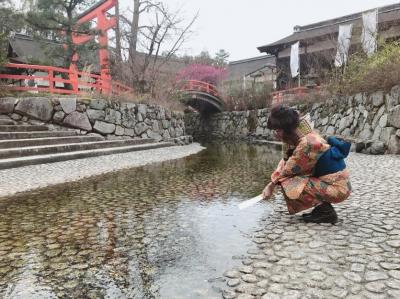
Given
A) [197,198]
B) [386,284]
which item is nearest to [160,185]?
[197,198]

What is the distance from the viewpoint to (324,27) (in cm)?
2473

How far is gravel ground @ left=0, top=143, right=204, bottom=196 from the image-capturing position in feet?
19.1

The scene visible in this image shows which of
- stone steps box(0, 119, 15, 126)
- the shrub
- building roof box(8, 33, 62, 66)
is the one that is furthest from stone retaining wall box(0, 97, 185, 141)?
building roof box(8, 33, 62, 66)

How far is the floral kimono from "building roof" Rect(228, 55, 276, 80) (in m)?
32.3

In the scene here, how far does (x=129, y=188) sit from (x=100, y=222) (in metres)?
2.01

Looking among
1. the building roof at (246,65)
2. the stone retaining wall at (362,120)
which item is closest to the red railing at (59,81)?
the stone retaining wall at (362,120)

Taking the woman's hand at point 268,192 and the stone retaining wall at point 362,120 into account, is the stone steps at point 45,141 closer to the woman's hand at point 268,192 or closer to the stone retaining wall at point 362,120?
the woman's hand at point 268,192

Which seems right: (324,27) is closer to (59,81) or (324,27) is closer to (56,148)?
(59,81)

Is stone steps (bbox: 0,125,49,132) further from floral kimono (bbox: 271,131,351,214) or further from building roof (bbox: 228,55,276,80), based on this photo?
building roof (bbox: 228,55,276,80)

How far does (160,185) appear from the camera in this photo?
6238mm

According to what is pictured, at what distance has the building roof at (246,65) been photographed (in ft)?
115

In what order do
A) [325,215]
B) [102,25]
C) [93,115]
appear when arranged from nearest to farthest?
1. [325,215]
2. [93,115]
3. [102,25]

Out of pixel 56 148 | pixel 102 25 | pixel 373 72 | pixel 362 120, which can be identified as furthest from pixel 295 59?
pixel 56 148

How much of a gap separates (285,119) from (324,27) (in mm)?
24206
